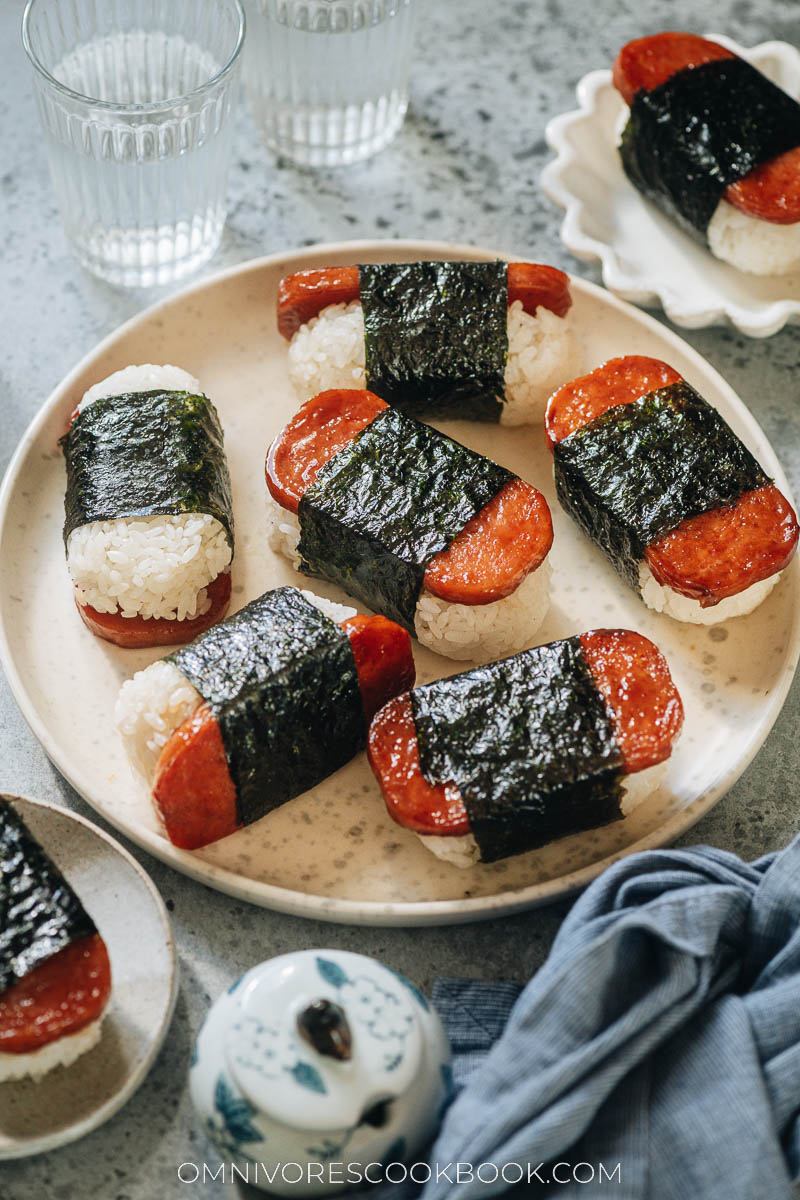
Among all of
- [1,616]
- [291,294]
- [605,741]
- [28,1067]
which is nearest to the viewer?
[28,1067]

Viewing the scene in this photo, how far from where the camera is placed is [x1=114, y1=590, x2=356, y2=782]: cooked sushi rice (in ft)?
6.79

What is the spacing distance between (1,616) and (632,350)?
4.73 ft

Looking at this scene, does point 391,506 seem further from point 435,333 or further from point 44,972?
point 44,972

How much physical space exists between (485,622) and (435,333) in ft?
2.14

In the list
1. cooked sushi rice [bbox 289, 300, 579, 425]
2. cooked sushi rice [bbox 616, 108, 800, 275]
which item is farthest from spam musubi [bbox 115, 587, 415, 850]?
cooked sushi rice [bbox 616, 108, 800, 275]

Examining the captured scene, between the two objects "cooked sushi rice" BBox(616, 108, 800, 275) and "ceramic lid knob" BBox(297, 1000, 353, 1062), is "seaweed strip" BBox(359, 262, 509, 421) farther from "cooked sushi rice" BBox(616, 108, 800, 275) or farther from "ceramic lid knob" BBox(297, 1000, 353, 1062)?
"ceramic lid knob" BBox(297, 1000, 353, 1062)

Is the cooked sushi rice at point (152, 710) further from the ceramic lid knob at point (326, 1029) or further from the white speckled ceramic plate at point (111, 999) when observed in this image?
the ceramic lid knob at point (326, 1029)

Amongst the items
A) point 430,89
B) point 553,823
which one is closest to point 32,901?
point 553,823

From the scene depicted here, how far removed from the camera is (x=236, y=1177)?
184 cm

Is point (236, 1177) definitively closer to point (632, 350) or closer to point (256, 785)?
point (256, 785)

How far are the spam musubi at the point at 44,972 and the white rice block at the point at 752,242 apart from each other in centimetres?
204

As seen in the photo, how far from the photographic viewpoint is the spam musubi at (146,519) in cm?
226

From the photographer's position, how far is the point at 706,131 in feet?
9.34

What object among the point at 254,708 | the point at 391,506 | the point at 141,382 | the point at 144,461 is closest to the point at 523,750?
the point at 254,708
